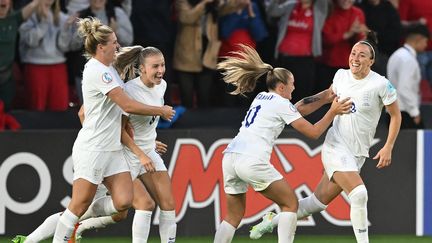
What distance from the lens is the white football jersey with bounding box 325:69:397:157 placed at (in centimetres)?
1036

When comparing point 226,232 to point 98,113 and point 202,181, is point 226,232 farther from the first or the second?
point 202,181

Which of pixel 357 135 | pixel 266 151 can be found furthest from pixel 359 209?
pixel 266 151

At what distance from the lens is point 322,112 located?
1396 centimetres

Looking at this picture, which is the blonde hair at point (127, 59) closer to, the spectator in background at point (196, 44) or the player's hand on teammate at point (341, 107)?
the player's hand on teammate at point (341, 107)

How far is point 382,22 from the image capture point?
14.6 m

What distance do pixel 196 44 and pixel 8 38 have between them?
2.15 m

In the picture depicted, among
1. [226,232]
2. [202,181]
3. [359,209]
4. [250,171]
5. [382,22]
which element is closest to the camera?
[250,171]

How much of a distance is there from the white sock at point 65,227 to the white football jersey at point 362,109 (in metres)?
2.38

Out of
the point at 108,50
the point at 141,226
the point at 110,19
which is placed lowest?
the point at 141,226

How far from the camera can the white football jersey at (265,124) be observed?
9914 mm

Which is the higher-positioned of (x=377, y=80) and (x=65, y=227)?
(x=377, y=80)

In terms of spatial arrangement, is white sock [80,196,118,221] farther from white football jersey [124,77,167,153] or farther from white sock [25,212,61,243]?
white football jersey [124,77,167,153]

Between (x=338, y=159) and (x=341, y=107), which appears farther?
(x=338, y=159)

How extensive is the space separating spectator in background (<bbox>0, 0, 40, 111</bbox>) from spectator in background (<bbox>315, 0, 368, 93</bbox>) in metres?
3.44
